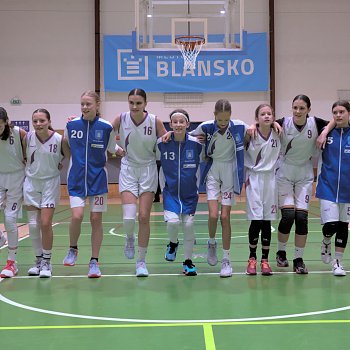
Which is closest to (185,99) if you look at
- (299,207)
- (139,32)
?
(139,32)

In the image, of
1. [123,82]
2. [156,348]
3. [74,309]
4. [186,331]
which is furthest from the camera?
[123,82]

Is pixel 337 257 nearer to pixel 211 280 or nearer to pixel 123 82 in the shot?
Answer: pixel 211 280

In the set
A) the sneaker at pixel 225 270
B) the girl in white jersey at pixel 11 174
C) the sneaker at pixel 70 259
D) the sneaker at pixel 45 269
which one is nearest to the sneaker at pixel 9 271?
the girl in white jersey at pixel 11 174

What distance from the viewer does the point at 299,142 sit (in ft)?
18.0

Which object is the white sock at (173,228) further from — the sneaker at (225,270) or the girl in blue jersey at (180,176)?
the sneaker at (225,270)

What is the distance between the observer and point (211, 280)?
524 centimetres

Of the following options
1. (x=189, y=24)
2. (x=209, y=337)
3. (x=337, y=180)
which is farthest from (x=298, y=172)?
(x=189, y=24)

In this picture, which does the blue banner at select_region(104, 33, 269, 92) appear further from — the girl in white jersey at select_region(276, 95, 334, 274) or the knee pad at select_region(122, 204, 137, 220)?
the knee pad at select_region(122, 204, 137, 220)

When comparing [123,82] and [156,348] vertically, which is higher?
[123,82]

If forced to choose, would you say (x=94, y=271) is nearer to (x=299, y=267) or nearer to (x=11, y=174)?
(x=11, y=174)

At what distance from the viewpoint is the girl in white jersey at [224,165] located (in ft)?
17.7

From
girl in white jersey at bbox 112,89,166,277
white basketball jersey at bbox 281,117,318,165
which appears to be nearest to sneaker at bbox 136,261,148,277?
girl in white jersey at bbox 112,89,166,277

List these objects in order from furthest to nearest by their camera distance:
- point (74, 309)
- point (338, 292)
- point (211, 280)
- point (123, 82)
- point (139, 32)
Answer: point (123, 82) → point (139, 32) → point (211, 280) → point (338, 292) → point (74, 309)

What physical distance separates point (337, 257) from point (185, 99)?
42.6 feet
